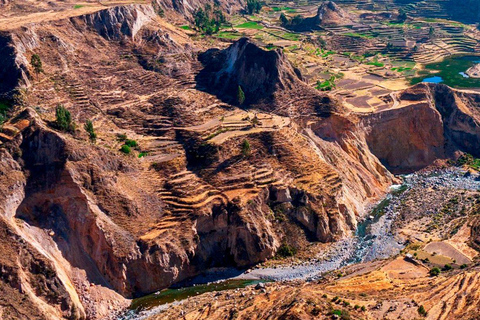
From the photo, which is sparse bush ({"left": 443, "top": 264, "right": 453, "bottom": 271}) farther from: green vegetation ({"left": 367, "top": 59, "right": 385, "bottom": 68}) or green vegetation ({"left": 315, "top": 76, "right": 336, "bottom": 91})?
green vegetation ({"left": 367, "top": 59, "right": 385, "bottom": 68})

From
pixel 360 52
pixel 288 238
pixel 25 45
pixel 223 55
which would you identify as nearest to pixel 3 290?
pixel 288 238

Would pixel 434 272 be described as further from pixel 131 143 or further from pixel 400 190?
pixel 131 143

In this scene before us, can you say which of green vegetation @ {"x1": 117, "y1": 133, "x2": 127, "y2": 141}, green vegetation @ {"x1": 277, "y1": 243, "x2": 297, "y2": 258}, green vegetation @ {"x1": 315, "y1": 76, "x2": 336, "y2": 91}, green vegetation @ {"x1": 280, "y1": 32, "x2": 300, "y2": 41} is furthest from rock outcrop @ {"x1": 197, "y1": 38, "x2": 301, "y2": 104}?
green vegetation @ {"x1": 280, "y1": 32, "x2": 300, "y2": 41}

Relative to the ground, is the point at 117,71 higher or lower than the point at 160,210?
higher

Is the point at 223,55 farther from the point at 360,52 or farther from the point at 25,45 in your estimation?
the point at 360,52

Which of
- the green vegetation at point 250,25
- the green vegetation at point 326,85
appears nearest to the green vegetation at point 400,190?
the green vegetation at point 326,85

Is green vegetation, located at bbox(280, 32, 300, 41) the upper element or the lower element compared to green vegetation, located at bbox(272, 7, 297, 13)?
lower
